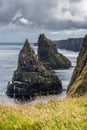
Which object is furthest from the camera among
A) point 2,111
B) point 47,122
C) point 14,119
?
point 2,111

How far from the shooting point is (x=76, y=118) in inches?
384

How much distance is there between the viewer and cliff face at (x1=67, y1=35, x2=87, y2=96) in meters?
43.6

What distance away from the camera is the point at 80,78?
2216 inches

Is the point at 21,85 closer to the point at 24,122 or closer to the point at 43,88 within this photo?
the point at 43,88

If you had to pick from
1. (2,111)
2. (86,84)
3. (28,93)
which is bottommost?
(28,93)

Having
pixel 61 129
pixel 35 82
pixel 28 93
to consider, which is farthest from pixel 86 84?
pixel 35 82

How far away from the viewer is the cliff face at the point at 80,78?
43.6 meters

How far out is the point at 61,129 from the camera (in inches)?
340

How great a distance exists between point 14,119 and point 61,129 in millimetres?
2154

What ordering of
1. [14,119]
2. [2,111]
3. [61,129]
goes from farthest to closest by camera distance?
1. [2,111]
2. [14,119]
3. [61,129]

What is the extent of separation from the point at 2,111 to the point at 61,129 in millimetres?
3568

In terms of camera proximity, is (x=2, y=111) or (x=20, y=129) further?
(x=2, y=111)

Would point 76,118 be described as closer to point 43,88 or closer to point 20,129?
point 20,129

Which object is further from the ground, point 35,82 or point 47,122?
point 47,122
